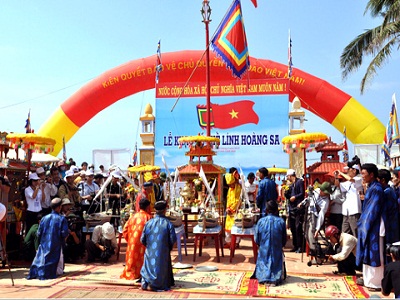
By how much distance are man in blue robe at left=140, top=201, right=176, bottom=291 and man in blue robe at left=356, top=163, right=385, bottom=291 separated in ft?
6.45

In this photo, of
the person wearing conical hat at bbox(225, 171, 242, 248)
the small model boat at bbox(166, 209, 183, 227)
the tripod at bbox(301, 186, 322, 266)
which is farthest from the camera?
the person wearing conical hat at bbox(225, 171, 242, 248)

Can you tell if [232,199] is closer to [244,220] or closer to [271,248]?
[244,220]

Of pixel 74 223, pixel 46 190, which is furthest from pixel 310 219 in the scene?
pixel 46 190

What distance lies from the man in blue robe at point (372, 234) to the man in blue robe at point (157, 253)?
1966 millimetres

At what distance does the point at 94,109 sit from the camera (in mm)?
15852

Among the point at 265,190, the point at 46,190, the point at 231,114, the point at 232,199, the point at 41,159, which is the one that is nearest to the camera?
the point at 46,190

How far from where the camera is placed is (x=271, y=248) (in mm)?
4531

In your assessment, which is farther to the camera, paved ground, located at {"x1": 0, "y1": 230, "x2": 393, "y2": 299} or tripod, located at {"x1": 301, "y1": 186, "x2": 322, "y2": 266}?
tripod, located at {"x1": 301, "y1": 186, "x2": 322, "y2": 266}

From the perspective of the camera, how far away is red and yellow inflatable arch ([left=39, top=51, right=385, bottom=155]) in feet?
47.3

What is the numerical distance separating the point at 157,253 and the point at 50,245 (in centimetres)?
139

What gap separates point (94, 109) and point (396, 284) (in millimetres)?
14064

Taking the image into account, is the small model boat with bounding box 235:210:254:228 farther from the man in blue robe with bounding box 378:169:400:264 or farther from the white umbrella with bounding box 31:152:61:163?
the white umbrella with bounding box 31:152:61:163

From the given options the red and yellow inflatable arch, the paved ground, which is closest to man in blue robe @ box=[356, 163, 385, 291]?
the paved ground

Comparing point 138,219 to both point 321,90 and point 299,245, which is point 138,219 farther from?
point 321,90
